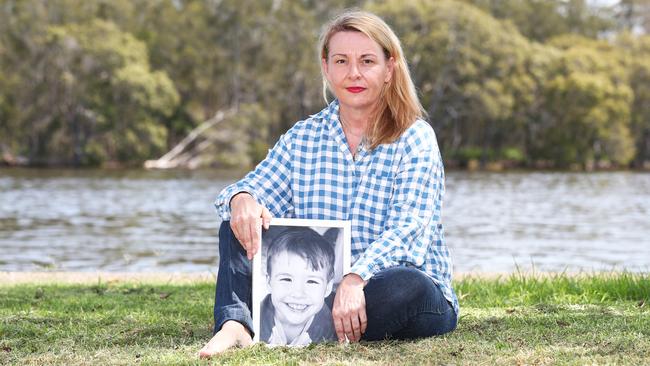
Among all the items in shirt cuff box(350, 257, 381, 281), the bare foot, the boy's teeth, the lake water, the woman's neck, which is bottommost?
the lake water

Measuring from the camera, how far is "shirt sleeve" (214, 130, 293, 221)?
4113mm

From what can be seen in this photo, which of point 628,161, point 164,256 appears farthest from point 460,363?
point 628,161

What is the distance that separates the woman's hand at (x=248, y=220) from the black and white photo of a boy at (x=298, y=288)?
9 cm

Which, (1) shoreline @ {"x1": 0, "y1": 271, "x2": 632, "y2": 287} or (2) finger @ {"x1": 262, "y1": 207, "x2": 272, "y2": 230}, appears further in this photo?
(1) shoreline @ {"x1": 0, "y1": 271, "x2": 632, "y2": 287}

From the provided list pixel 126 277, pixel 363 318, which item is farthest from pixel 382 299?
pixel 126 277

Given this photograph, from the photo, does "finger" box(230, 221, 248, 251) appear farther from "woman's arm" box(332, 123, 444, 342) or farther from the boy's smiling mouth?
"woman's arm" box(332, 123, 444, 342)

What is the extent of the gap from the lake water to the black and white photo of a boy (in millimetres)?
3353

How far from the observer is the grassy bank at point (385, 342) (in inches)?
142

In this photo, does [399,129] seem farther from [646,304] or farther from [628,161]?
[628,161]

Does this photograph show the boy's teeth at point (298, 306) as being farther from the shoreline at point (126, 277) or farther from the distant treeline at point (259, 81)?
the distant treeline at point (259, 81)

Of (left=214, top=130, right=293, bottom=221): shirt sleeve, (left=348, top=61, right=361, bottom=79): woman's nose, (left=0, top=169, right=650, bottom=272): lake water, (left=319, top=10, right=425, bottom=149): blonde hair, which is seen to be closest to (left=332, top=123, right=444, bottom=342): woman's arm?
(left=319, top=10, right=425, bottom=149): blonde hair

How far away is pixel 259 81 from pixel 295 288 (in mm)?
48226

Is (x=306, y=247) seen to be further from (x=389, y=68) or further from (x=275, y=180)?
(x=389, y=68)

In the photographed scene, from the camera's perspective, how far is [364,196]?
13.0 ft
